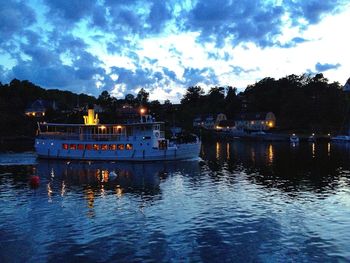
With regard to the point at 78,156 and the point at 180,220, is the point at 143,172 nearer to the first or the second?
the point at 78,156

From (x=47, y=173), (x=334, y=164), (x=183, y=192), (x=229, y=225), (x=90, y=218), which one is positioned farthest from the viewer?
(x=334, y=164)

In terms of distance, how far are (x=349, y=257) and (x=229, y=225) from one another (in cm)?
870

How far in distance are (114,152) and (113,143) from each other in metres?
1.69

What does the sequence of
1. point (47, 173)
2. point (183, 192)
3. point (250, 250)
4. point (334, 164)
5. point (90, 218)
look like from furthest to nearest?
point (334, 164)
point (47, 173)
point (183, 192)
point (90, 218)
point (250, 250)

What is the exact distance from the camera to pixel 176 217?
30.9 meters

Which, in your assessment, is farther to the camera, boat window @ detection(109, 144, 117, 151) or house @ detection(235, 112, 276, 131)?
house @ detection(235, 112, 276, 131)

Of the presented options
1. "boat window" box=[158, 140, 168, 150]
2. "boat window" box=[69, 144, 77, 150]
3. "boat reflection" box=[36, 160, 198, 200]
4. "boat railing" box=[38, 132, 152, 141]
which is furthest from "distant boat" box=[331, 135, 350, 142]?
"boat window" box=[69, 144, 77, 150]

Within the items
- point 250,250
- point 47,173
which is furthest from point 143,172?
point 250,250

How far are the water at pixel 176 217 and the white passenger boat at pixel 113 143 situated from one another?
13546mm

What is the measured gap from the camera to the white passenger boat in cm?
6975

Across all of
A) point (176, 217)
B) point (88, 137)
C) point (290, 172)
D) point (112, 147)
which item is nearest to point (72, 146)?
point (88, 137)

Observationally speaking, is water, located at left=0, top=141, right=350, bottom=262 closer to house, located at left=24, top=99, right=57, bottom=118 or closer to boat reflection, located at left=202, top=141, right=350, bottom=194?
boat reflection, located at left=202, top=141, right=350, bottom=194

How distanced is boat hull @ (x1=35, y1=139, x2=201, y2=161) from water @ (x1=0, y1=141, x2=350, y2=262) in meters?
13.0

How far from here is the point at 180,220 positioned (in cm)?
3000
